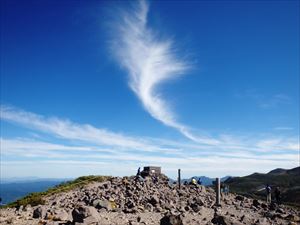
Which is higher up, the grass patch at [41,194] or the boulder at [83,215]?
the grass patch at [41,194]

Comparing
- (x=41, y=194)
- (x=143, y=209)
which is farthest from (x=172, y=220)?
(x=41, y=194)

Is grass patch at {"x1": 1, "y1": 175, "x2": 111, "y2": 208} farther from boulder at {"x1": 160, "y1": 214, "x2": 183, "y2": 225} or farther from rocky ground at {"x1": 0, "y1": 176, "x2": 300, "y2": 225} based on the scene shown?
boulder at {"x1": 160, "y1": 214, "x2": 183, "y2": 225}

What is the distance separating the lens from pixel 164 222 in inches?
797

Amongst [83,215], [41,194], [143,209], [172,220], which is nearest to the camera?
[172,220]

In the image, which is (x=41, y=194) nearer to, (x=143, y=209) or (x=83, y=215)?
(x=143, y=209)

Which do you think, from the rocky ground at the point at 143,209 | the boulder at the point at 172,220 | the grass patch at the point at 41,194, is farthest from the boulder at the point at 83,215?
the grass patch at the point at 41,194

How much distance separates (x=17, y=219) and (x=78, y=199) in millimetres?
10517

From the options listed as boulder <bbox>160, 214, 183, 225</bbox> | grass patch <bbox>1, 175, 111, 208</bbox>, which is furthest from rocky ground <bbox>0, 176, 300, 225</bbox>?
grass patch <bbox>1, 175, 111, 208</bbox>

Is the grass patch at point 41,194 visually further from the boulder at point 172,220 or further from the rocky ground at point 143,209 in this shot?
the boulder at point 172,220

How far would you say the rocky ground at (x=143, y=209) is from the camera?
74.5ft

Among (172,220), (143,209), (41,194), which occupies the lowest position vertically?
(172,220)

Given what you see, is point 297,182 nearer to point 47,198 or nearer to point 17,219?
point 47,198

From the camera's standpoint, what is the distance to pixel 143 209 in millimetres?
29391

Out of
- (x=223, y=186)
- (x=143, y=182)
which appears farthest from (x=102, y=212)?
(x=223, y=186)
